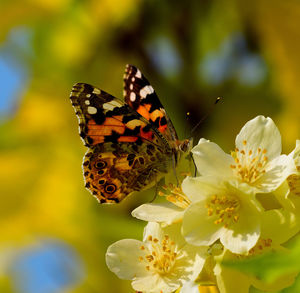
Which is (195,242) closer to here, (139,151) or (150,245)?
(150,245)

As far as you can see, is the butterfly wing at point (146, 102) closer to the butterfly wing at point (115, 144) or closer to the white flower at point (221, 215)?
the butterfly wing at point (115, 144)

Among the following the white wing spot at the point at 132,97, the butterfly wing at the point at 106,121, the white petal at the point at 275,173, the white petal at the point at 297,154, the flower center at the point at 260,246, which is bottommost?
the flower center at the point at 260,246

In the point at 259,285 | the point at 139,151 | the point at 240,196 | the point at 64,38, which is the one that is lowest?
the point at 259,285

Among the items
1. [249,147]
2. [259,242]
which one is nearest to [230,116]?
[249,147]

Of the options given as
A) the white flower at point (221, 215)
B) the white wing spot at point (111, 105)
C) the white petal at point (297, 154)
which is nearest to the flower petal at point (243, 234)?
the white flower at point (221, 215)

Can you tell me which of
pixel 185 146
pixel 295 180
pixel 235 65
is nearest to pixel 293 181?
pixel 295 180

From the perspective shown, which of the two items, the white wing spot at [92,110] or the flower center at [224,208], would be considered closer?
the flower center at [224,208]

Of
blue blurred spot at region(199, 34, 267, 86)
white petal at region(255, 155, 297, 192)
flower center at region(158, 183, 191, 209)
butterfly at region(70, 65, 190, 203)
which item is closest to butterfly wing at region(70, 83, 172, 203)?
butterfly at region(70, 65, 190, 203)
